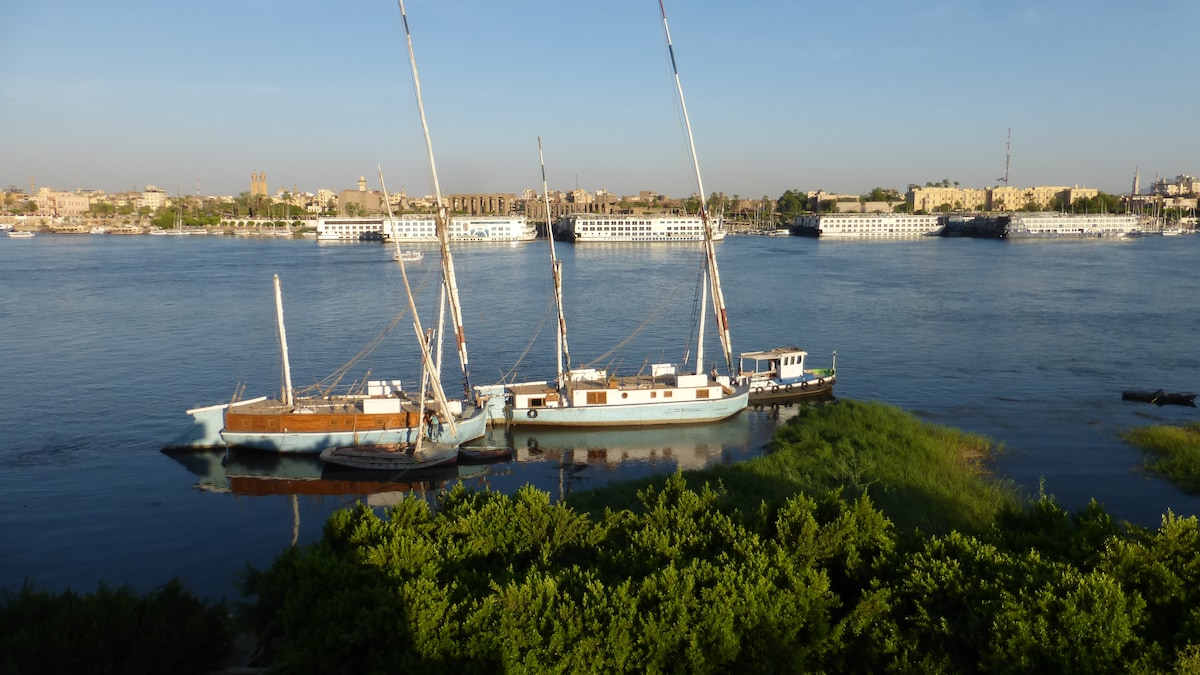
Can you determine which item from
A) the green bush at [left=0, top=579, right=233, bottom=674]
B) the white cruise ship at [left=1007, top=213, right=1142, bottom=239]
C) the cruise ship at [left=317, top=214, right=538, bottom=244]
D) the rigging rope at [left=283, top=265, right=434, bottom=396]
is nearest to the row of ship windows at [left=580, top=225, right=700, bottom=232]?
the cruise ship at [left=317, top=214, right=538, bottom=244]

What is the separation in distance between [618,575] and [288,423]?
1313 cm

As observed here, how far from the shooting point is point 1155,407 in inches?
890

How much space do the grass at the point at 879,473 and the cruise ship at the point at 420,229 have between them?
85127 millimetres

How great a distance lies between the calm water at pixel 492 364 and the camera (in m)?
15.6

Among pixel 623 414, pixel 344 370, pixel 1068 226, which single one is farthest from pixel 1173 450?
pixel 1068 226

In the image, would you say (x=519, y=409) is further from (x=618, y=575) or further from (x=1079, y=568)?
(x=1079, y=568)

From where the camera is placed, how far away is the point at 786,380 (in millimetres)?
24297

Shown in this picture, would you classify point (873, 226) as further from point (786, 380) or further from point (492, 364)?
point (786, 380)

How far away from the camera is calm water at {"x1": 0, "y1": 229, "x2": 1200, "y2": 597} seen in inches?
614

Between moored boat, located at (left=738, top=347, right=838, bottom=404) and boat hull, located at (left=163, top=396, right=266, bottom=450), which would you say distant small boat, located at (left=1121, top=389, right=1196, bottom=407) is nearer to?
moored boat, located at (left=738, top=347, right=838, bottom=404)

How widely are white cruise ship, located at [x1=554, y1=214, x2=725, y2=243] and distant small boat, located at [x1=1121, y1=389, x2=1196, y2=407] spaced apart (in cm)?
8051

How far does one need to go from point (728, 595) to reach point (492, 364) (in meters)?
22.0

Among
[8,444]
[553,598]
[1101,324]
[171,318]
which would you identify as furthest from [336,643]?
[1101,324]

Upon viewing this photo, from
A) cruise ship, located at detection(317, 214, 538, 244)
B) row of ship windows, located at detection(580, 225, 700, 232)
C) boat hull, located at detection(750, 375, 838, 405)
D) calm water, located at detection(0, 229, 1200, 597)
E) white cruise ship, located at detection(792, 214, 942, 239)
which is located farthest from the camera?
white cruise ship, located at detection(792, 214, 942, 239)
